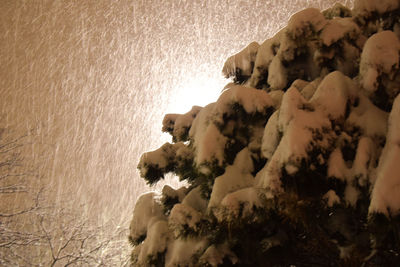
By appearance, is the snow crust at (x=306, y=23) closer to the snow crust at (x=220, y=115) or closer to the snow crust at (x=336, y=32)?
the snow crust at (x=336, y=32)

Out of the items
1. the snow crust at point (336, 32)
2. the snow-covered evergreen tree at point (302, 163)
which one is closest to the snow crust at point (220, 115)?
the snow-covered evergreen tree at point (302, 163)

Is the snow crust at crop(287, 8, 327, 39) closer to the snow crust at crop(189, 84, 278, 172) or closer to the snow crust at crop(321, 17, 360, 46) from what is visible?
→ the snow crust at crop(321, 17, 360, 46)

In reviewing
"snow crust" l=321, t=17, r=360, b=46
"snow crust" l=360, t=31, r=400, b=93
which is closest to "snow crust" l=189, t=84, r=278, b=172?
"snow crust" l=321, t=17, r=360, b=46

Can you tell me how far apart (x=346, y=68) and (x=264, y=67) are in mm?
994

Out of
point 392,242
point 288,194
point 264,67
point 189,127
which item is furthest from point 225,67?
point 392,242

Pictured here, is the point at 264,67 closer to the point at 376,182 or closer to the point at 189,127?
the point at 189,127

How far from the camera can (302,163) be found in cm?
319

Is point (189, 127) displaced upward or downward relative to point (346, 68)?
downward

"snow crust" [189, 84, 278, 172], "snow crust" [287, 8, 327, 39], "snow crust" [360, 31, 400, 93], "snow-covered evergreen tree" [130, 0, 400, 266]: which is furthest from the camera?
"snow crust" [287, 8, 327, 39]

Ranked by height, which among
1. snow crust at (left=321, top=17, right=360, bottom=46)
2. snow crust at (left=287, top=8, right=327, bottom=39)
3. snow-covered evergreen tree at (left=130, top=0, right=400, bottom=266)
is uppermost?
snow crust at (left=287, top=8, right=327, bottom=39)

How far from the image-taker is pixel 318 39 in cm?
405

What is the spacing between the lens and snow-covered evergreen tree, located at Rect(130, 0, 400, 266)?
3.27 metres

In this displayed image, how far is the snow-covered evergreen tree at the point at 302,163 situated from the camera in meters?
3.27

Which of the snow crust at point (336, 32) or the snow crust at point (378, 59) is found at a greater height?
the snow crust at point (336, 32)
